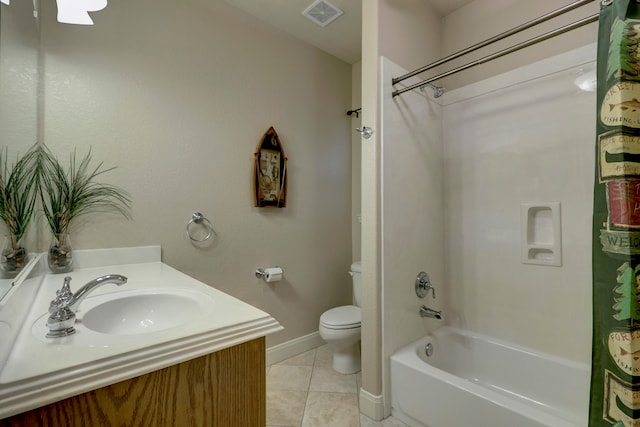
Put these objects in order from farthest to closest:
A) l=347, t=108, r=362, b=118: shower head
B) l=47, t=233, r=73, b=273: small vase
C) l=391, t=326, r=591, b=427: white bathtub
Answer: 1. l=347, t=108, r=362, b=118: shower head
2. l=47, t=233, r=73, b=273: small vase
3. l=391, t=326, r=591, b=427: white bathtub

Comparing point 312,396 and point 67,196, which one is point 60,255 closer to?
point 67,196

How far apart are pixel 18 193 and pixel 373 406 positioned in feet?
6.19

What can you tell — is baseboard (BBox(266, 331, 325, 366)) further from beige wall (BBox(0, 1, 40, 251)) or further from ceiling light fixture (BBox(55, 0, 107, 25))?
ceiling light fixture (BBox(55, 0, 107, 25))

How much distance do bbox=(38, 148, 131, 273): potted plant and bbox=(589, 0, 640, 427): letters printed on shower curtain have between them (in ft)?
6.80

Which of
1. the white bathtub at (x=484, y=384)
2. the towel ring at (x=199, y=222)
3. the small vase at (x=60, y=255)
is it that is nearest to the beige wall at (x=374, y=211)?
the white bathtub at (x=484, y=384)

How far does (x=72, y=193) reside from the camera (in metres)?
1.44

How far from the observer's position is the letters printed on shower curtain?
76cm

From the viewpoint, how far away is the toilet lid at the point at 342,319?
1.98 m

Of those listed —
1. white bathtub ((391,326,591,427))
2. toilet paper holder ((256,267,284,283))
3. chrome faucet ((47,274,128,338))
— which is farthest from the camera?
toilet paper holder ((256,267,284,283))

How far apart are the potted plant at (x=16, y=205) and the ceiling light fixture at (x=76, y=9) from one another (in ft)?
2.08

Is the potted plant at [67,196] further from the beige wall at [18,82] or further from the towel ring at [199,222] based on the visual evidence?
the towel ring at [199,222]

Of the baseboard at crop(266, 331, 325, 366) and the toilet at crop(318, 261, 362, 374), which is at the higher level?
the toilet at crop(318, 261, 362, 374)

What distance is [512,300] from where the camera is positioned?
1.80 meters

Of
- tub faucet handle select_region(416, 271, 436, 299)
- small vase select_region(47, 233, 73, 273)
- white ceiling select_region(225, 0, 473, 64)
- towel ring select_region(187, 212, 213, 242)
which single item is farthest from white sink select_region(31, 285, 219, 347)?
white ceiling select_region(225, 0, 473, 64)
